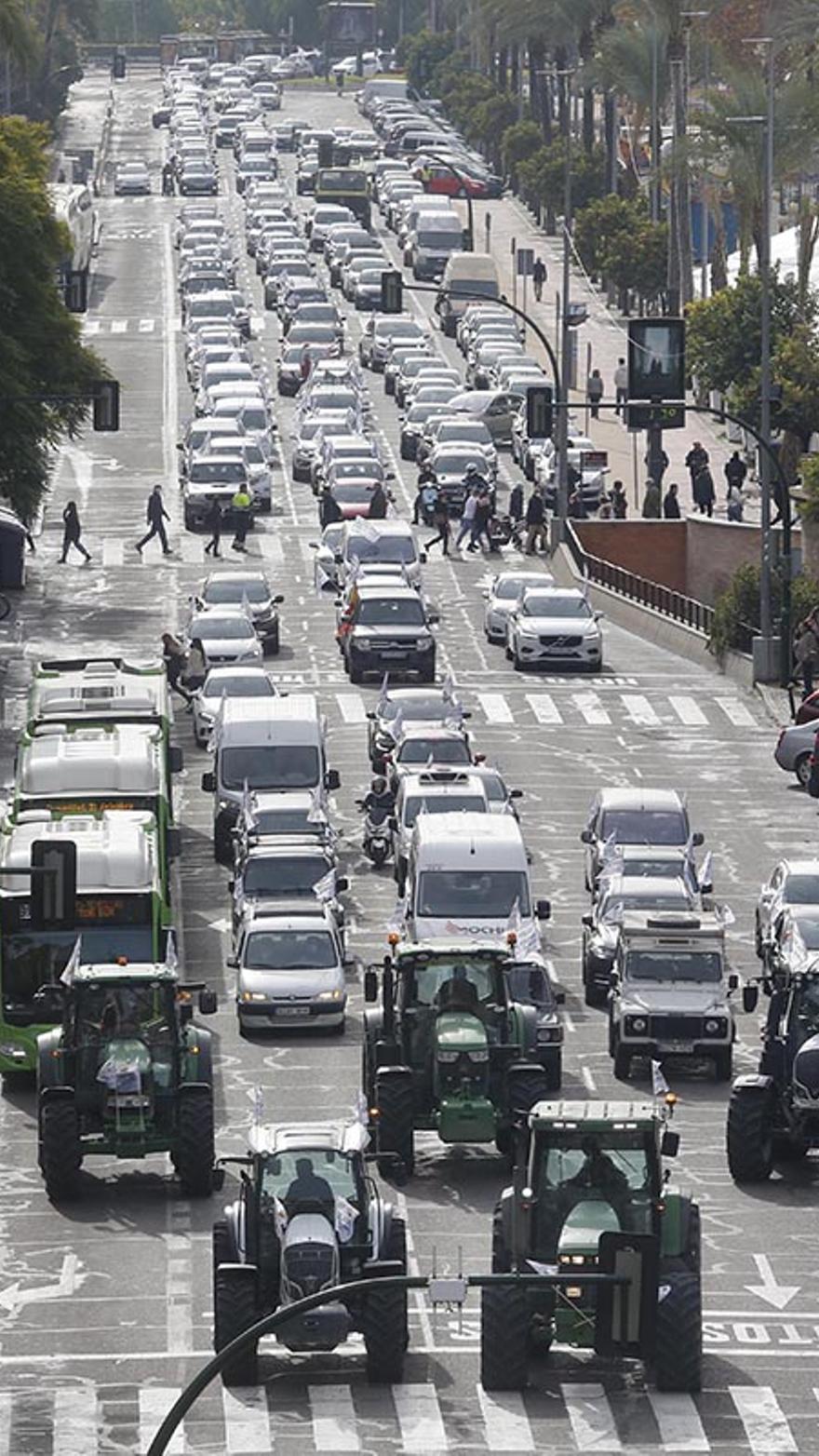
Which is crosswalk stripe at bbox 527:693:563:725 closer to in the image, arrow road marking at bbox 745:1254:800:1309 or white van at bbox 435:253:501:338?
arrow road marking at bbox 745:1254:800:1309

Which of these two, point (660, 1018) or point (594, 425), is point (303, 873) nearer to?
point (660, 1018)

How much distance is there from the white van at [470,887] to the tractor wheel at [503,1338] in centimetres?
1552

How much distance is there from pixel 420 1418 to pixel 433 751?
28.4 metres

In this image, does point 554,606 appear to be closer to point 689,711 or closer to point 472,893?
point 689,711

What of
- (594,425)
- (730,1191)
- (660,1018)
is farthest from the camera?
(594,425)

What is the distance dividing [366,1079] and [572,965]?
9.97 meters

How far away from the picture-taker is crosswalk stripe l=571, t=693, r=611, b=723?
69.3 meters

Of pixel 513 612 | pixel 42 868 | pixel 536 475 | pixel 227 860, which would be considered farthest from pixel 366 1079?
pixel 536 475

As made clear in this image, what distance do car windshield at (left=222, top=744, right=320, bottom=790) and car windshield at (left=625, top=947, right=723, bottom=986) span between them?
13.2m

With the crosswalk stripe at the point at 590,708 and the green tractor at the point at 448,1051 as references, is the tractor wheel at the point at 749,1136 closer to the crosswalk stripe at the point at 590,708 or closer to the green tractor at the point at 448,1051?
the green tractor at the point at 448,1051

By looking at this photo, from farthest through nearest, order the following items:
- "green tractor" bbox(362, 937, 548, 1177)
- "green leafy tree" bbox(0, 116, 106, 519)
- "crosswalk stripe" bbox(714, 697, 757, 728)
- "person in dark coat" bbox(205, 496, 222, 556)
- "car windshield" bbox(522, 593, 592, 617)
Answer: "person in dark coat" bbox(205, 496, 222, 556)
"green leafy tree" bbox(0, 116, 106, 519)
"car windshield" bbox(522, 593, 592, 617)
"crosswalk stripe" bbox(714, 697, 757, 728)
"green tractor" bbox(362, 937, 548, 1177)

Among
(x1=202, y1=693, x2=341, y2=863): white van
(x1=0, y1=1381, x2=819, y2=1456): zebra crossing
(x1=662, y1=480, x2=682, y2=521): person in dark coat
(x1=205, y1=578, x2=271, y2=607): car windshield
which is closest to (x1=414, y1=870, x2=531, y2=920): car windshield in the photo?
(x1=202, y1=693, x2=341, y2=863): white van

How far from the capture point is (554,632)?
74.2 m

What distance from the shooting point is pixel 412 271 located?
139 m
